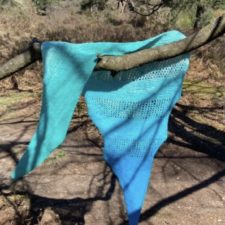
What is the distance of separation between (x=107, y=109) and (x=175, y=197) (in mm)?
2692

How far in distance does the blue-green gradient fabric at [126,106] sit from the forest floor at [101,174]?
2000 millimetres

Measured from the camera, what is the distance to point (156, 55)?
1.61 m

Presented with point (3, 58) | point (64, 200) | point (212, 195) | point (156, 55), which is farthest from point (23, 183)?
point (3, 58)

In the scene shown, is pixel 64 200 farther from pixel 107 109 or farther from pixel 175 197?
pixel 107 109

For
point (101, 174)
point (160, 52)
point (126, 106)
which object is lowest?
point (101, 174)

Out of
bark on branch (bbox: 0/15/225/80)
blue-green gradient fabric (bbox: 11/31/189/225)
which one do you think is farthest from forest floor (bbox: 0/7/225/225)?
bark on branch (bbox: 0/15/225/80)

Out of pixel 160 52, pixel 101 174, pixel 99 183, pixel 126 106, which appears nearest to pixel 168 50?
pixel 160 52

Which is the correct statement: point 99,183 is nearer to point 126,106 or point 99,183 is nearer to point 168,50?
point 126,106

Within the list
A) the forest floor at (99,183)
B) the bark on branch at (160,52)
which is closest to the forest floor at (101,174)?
the forest floor at (99,183)

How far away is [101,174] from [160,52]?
3361mm

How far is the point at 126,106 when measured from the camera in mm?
1916

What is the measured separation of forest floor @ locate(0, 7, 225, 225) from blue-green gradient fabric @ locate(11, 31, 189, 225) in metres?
2.00

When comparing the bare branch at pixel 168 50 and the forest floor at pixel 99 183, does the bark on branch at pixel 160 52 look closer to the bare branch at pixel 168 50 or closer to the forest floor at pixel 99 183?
the bare branch at pixel 168 50

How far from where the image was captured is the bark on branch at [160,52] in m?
1.55
